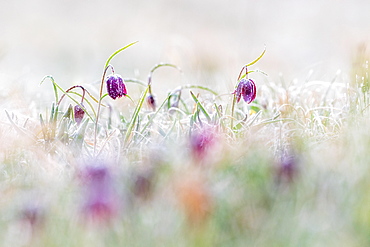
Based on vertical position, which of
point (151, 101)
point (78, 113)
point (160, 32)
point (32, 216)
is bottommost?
point (32, 216)

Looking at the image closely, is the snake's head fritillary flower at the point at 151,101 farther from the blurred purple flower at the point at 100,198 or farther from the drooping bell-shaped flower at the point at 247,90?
the blurred purple flower at the point at 100,198

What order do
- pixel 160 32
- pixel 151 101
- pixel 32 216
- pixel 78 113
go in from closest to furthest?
pixel 32 216 → pixel 78 113 → pixel 151 101 → pixel 160 32

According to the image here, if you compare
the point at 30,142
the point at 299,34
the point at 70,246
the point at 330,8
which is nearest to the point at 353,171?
the point at 70,246

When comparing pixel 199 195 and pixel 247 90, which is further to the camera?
pixel 247 90

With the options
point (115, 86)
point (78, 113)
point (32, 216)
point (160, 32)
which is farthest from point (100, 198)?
point (160, 32)

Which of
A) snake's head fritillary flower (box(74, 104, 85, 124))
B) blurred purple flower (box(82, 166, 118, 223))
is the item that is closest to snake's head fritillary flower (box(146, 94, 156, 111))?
snake's head fritillary flower (box(74, 104, 85, 124))

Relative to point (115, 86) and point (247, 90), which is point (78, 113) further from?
point (247, 90)

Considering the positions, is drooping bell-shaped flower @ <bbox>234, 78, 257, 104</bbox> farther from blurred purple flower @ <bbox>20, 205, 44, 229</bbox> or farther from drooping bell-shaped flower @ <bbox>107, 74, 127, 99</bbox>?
blurred purple flower @ <bbox>20, 205, 44, 229</bbox>
